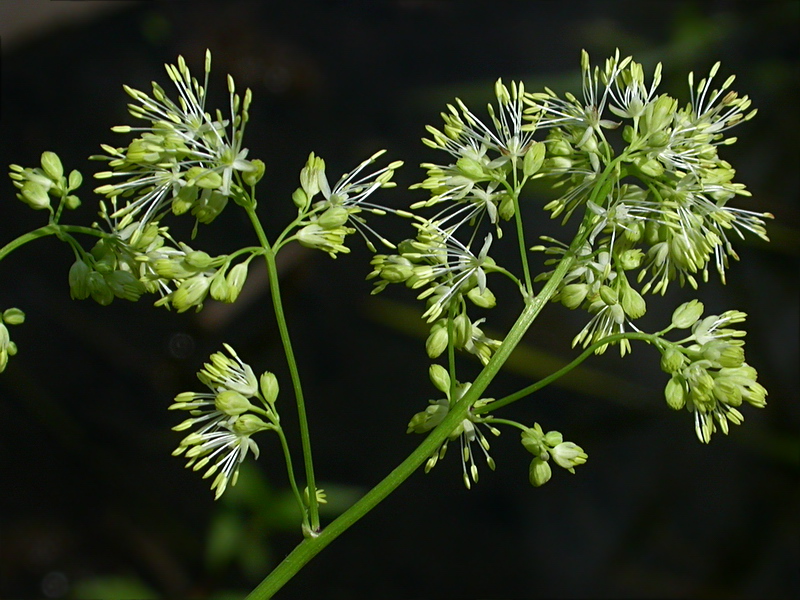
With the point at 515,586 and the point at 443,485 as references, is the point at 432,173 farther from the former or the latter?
the point at 515,586

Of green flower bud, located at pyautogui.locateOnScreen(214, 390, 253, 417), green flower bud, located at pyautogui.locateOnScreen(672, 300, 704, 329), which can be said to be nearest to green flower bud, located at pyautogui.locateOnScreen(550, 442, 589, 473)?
green flower bud, located at pyautogui.locateOnScreen(672, 300, 704, 329)

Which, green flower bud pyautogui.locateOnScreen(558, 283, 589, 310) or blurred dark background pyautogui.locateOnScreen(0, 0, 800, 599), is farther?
blurred dark background pyautogui.locateOnScreen(0, 0, 800, 599)

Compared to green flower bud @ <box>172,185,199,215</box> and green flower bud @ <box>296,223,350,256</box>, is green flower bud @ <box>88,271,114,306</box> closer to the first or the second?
green flower bud @ <box>172,185,199,215</box>

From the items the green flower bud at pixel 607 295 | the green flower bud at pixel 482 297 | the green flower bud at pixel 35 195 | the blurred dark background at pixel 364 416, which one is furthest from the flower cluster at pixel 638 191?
the blurred dark background at pixel 364 416

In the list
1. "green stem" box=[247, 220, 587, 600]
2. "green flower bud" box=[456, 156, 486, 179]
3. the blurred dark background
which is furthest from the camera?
the blurred dark background

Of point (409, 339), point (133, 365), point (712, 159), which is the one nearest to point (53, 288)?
point (133, 365)

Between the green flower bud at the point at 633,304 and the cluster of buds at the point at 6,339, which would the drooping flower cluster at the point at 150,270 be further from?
the green flower bud at the point at 633,304

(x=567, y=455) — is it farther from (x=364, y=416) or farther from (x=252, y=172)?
(x=364, y=416)

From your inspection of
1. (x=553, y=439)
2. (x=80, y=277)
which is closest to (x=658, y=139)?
(x=553, y=439)
